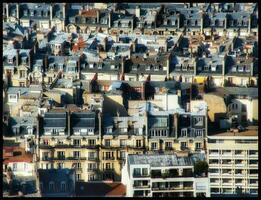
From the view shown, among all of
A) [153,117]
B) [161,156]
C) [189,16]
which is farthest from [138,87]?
[189,16]

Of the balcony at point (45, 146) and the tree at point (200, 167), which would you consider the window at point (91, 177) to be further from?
the tree at point (200, 167)

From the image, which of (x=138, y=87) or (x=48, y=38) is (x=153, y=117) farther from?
(x=48, y=38)

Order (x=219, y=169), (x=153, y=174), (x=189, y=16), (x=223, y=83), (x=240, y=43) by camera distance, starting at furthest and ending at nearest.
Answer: (x=189, y=16) < (x=240, y=43) < (x=223, y=83) < (x=219, y=169) < (x=153, y=174)

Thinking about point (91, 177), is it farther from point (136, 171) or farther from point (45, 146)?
point (136, 171)

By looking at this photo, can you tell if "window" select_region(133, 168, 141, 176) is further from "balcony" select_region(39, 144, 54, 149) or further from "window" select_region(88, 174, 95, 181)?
"balcony" select_region(39, 144, 54, 149)

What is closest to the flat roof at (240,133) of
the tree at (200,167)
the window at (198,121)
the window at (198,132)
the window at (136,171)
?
the window at (198,132)

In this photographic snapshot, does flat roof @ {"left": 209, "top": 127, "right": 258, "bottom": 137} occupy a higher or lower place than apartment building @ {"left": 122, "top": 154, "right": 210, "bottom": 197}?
higher

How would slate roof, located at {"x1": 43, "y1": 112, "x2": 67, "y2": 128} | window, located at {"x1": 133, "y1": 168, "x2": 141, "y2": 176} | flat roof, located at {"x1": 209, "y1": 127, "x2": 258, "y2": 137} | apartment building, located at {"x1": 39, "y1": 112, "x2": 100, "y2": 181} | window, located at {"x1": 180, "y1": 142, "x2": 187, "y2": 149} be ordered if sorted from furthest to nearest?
1. slate roof, located at {"x1": 43, "y1": 112, "x2": 67, "y2": 128}
2. window, located at {"x1": 180, "y1": 142, "x2": 187, "y2": 149}
3. apartment building, located at {"x1": 39, "y1": 112, "x2": 100, "y2": 181}
4. flat roof, located at {"x1": 209, "y1": 127, "x2": 258, "y2": 137}
5. window, located at {"x1": 133, "y1": 168, "x2": 141, "y2": 176}

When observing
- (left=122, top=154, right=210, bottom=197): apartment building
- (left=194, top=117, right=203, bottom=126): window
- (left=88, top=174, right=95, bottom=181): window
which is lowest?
(left=88, top=174, right=95, bottom=181): window

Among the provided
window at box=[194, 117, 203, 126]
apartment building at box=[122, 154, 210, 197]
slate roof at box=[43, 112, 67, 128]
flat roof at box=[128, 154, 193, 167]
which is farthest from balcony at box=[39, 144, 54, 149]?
apartment building at box=[122, 154, 210, 197]
